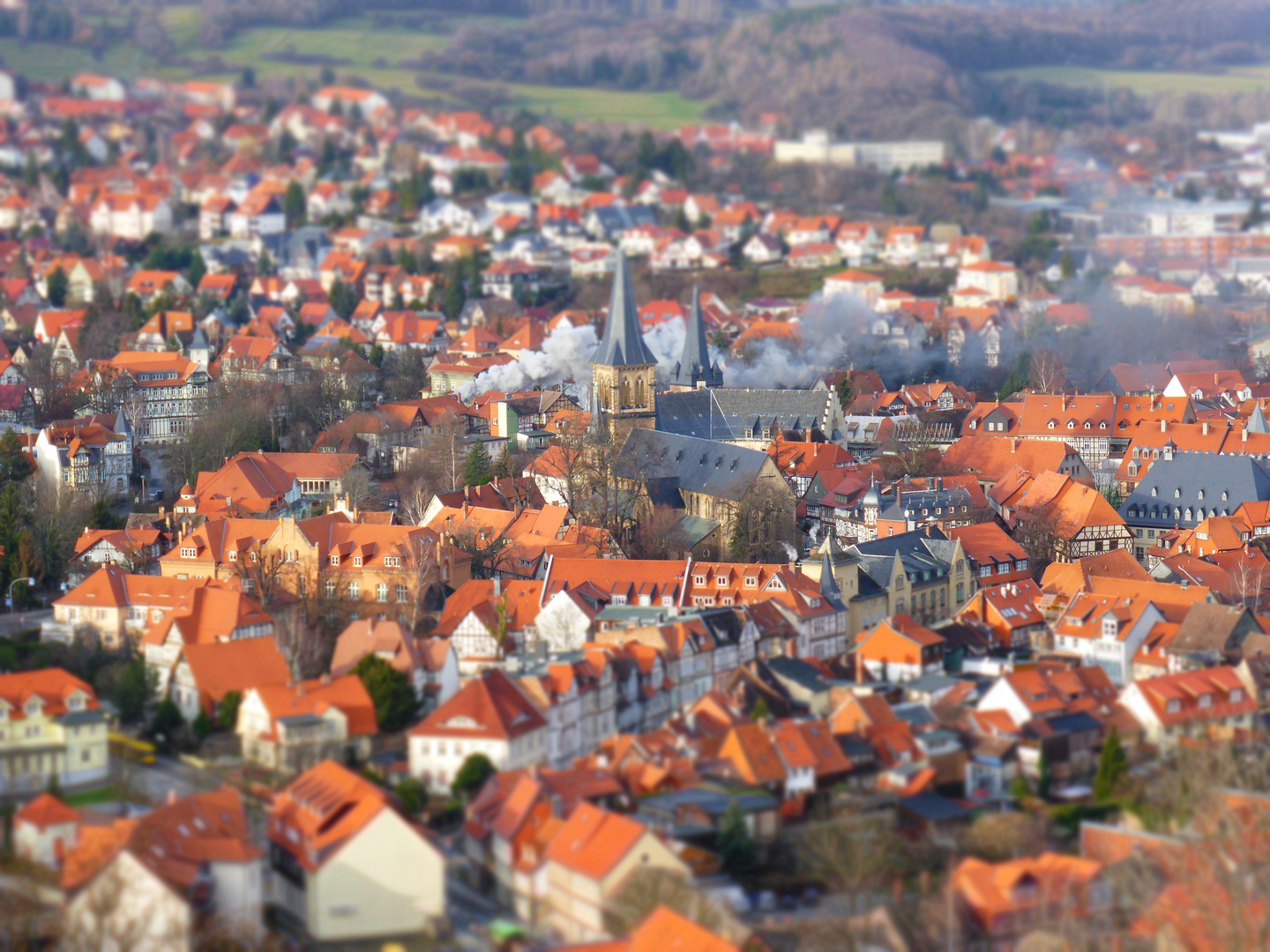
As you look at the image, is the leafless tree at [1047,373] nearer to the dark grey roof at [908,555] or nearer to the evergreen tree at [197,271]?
the dark grey roof at [908,555]

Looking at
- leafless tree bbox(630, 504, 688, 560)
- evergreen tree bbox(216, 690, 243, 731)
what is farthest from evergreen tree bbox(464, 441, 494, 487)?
evergreen tree bbox(216, 690, 243, 731)

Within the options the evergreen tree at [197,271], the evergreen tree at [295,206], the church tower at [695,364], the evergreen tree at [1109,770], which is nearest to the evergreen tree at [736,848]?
the evergreen tree at [1109,770]

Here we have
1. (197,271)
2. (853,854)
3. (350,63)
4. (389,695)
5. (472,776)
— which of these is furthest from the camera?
(350,63)

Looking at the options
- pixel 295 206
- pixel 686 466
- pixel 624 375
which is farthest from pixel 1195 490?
pixel 295 206

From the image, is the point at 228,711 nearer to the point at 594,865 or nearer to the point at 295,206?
the point at 594,865

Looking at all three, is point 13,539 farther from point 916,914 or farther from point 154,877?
point 916,914
